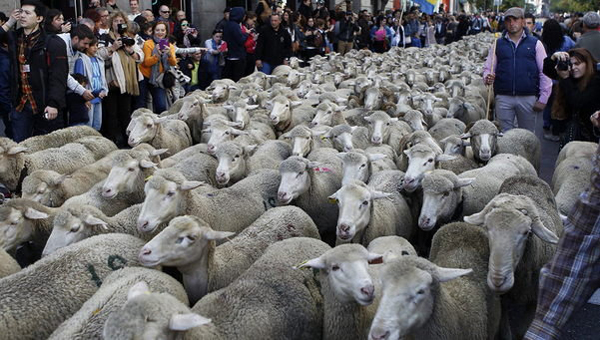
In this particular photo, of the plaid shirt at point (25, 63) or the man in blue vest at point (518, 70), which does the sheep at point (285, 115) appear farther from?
the plaid shirt at point (25, 63)

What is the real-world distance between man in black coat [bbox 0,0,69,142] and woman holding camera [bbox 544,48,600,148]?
5.07 m

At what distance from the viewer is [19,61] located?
6555 millimetres

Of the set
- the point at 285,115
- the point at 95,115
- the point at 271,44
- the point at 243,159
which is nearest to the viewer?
the point at 243,159

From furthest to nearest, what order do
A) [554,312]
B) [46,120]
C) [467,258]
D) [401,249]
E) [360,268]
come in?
[46,120], [401,249], [467,258], [360,268], [554,312]

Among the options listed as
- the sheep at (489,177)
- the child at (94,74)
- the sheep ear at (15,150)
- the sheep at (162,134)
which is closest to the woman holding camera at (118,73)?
the child at (94,74)

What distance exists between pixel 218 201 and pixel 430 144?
236cm

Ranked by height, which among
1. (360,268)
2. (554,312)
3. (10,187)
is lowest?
(10,187)

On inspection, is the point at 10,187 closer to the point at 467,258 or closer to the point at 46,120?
the point at 46,120

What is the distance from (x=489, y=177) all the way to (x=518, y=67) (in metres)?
1.97

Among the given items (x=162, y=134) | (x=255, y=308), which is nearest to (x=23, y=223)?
(x=255, y=308)

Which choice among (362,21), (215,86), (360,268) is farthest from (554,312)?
(362,21)

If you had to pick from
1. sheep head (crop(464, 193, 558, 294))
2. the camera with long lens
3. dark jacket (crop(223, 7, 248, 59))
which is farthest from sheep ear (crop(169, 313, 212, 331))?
dark jacket (crop(223, 7, 248, 59))

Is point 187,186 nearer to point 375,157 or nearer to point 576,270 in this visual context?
point 375,157

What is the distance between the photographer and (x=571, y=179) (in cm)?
566
